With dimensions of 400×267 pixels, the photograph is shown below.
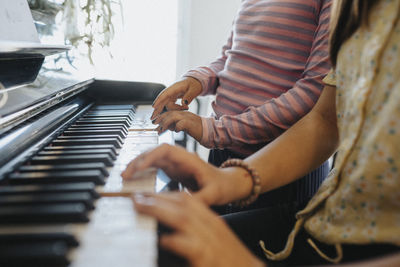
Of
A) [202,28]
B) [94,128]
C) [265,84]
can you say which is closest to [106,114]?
[94,128]

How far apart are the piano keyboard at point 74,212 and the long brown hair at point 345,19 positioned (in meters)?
0.43

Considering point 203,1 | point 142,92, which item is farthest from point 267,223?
point 203,1

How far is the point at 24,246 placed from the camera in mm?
361

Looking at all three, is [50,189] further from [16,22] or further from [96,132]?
[16,22]

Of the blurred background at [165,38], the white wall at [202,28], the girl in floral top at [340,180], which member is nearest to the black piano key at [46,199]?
the girl in floral top at [340,180]

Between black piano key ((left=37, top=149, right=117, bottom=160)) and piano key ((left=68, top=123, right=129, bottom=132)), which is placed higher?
black piano key ((left=37, top=149, right=117, bottom=160))

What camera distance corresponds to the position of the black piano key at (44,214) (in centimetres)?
41

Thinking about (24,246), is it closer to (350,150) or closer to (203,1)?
(350,150)

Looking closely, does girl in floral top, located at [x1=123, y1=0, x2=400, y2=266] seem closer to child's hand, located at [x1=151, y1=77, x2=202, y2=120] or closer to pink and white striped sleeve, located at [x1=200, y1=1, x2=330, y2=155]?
pink and white striped sleeve, located at [x1=200, y1=1, x2=330, y2=155]

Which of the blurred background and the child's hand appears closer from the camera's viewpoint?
the child's hand

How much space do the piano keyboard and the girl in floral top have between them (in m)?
0.04

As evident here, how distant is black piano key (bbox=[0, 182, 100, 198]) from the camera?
47cm

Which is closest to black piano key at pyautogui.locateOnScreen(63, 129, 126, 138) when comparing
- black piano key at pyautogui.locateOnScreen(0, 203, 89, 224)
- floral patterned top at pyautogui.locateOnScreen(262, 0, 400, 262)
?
black piano key at pyautogui.locateOnScreen(0, 203, 89, 224)

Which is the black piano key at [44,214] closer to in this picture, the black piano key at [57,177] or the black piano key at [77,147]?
the black piano key at [57,177]
